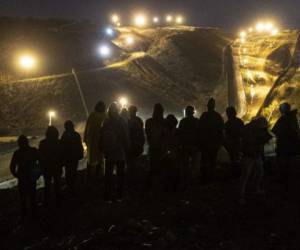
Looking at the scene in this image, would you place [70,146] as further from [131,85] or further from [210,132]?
[131,85]

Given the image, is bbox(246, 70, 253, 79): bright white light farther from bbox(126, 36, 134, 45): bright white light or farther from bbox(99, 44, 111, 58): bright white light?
bbox(126, 36, 134, 45): bright white light

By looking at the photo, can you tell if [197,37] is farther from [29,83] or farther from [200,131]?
[200,131]

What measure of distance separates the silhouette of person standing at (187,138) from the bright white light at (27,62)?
38.7m

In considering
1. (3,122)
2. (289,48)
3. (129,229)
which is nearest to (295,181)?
(129,229)

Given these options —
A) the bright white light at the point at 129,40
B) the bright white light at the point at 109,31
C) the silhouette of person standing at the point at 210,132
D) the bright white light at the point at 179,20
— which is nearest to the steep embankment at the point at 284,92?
the silhouette of person standing at the point at 210,132

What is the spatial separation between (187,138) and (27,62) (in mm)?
40304

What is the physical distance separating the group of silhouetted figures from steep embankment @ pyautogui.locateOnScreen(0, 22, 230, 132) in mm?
22964

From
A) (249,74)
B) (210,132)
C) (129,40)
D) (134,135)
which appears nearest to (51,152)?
(134,135)

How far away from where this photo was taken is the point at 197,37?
61.1m

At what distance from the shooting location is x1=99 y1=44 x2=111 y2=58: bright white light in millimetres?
52406

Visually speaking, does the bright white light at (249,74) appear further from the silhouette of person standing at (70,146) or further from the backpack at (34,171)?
the backpack at (34,171)

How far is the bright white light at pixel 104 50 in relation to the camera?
5241 cm

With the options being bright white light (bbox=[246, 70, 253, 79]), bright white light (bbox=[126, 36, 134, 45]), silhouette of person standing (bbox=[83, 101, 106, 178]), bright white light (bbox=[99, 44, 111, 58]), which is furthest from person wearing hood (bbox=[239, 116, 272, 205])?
bright white light (bbox=[126, 36, 134, 45])

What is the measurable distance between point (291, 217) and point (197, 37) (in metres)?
53.3
